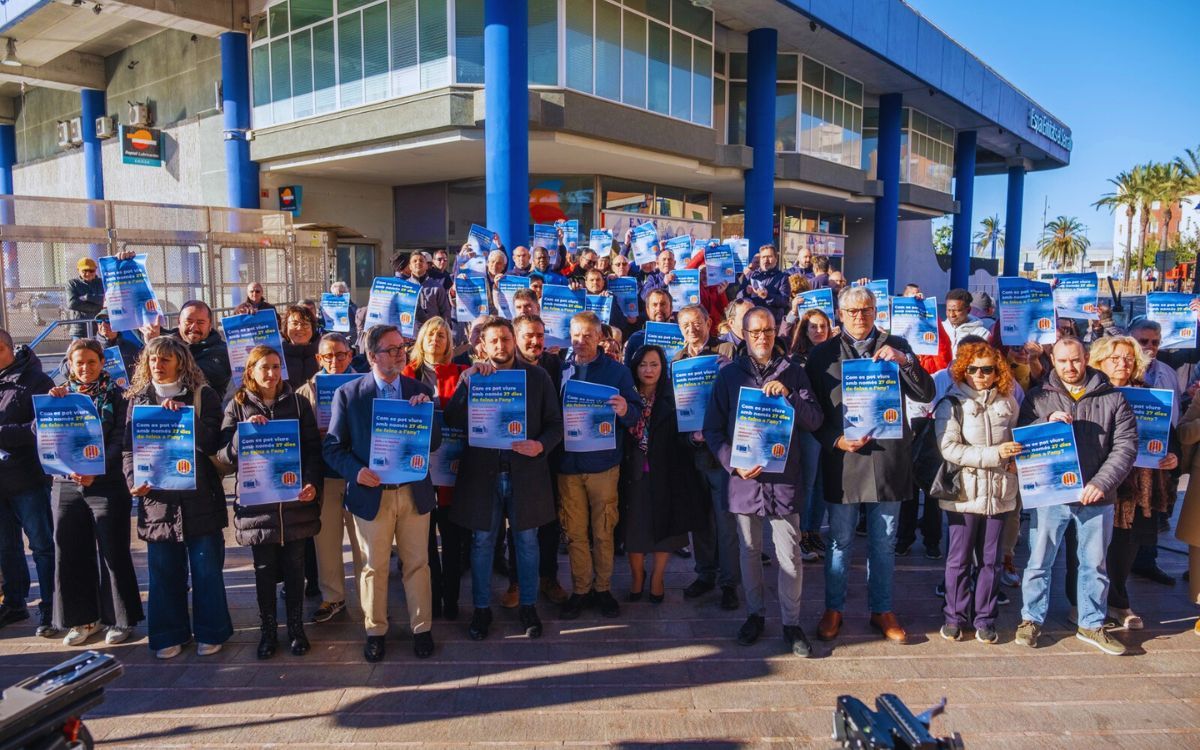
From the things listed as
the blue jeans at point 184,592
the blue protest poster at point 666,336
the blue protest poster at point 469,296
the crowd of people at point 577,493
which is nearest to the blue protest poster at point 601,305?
the blue protest poster at point 469,296

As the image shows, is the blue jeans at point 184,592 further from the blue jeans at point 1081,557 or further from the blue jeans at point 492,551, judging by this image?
the blue jeans at point 1081,557

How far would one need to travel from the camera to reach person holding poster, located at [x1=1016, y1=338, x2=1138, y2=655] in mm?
4355

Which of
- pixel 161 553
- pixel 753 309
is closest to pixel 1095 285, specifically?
pixel 753 309

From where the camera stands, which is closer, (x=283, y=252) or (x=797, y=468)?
(x=797, y=468)

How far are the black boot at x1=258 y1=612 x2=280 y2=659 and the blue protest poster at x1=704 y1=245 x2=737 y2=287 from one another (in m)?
6.48

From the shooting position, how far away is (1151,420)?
461 cm

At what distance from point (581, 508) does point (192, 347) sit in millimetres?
3161

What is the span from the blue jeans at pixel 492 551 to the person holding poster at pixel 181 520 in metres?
1.49

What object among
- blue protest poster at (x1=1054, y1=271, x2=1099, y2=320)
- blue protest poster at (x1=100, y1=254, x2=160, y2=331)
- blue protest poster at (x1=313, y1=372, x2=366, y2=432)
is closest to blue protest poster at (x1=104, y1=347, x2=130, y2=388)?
blue protest poster at (x1=100, y1=254, x2=160, y2=331)

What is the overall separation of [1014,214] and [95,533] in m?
41.5

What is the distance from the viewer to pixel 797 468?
175 inches

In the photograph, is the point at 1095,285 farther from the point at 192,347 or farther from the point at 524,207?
the point at 524,207

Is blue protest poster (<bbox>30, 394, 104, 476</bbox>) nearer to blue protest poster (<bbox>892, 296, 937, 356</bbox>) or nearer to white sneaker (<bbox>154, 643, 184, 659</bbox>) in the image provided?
white sneaker (<bbox>154, 643, 184, 659</bbox>)

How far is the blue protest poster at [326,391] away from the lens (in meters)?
4.67
